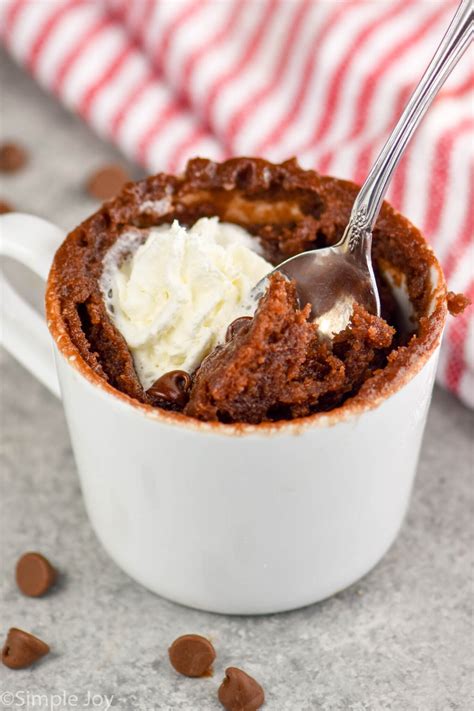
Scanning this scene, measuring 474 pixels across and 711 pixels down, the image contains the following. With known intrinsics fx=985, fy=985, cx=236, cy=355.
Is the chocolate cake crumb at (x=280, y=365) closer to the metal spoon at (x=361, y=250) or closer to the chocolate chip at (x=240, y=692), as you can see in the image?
the metal spoon at (x=361, y=250)

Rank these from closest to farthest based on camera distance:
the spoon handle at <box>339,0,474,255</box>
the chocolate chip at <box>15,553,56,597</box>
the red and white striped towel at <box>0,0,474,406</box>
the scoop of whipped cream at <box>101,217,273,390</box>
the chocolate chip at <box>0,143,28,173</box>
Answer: the spoon handle at <box>339,0,474,255</box> < the scoop of whipped cream at <box>101,217,273,390</box> < the chocolate chip at <box>15,553,56,597</box> < the red and white striped towel at <box>0,0,474,406</box> < the chocolate chip at <box>0,143,28,173</box>

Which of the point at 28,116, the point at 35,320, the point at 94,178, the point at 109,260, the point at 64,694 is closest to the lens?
the point at 64,694

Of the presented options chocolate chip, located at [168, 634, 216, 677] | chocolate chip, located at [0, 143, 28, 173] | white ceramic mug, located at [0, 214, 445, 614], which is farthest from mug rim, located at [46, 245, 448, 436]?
chocolate chip, located at [0, 143, 28, 173]

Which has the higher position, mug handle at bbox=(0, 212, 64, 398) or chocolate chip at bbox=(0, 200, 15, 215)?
mug handle at bbox=(0, 212, 64, 398)

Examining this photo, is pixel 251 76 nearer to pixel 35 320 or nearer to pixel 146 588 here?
pixel 35 320

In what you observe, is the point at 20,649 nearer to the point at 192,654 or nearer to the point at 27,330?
the point at 192,654

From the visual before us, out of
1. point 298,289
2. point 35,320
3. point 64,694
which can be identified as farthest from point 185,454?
point 35,320

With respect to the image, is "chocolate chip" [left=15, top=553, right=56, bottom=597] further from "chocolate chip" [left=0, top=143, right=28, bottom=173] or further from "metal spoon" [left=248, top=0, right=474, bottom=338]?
"chocolate chip" [left=0, top=143, right=28, bottom=173]
